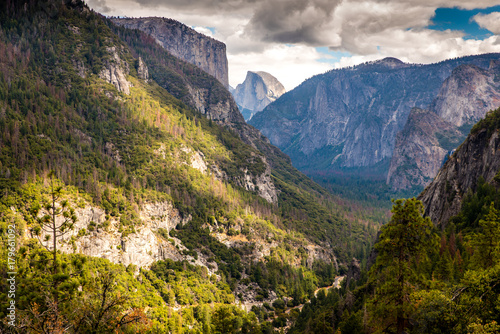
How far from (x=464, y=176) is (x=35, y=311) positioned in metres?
152

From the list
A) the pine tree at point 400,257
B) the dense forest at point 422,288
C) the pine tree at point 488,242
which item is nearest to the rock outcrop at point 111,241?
the dense forest at point 422,288

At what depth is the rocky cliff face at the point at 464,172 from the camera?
132m

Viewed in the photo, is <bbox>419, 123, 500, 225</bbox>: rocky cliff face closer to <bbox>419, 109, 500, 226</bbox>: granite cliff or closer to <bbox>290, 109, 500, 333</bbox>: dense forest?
<bbox>419, 109, 500, 226</bbox>: granite cliff

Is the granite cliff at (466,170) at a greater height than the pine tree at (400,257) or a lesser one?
greater

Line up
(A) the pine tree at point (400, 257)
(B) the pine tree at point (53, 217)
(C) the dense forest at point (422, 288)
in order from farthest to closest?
1. (A) the pine tree at point (400, 257)
2. (B) the pine tree at point (53, 217)
3. (C) the dense forest at point (422, 288)

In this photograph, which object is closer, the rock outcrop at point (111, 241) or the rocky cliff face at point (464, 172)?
the rocky cliff face at point (464, 172)

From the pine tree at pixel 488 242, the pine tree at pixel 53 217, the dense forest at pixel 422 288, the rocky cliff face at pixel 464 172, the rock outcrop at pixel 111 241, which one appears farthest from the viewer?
the rock outcrop at pixel 111 241

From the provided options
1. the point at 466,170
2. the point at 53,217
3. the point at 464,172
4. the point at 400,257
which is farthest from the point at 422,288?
the point at 464,172

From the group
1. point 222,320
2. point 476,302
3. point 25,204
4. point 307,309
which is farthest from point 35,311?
point 307,309

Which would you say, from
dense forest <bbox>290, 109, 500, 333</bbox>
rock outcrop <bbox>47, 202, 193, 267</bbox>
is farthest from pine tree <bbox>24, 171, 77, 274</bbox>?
rock outcrop <bbox>47, 202, 193, 267</bbox>

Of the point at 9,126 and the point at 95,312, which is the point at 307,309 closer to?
the point at 95,312

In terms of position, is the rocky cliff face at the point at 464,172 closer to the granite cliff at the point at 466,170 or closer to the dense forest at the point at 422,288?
the granite cliff at the point at 466,170

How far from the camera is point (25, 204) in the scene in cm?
14400

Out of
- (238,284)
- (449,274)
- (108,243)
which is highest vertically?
(449,274)
